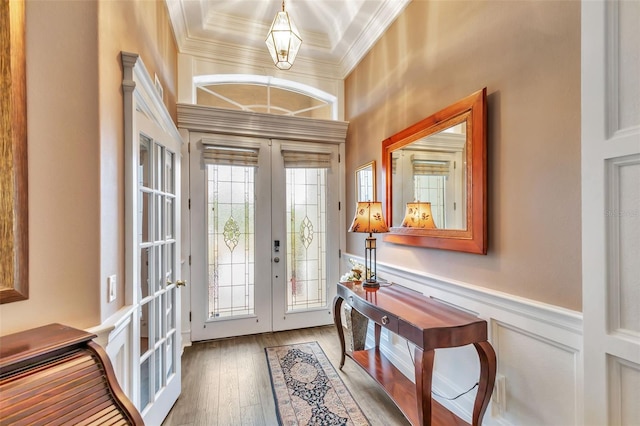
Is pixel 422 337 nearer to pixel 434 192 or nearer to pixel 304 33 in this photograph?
pixel 434 192

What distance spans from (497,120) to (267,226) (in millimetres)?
2610

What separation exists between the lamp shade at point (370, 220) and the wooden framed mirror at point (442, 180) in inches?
10.8

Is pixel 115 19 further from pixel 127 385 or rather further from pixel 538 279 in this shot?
pixel 538 279

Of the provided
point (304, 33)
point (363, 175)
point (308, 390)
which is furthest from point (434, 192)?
point (304, 33)

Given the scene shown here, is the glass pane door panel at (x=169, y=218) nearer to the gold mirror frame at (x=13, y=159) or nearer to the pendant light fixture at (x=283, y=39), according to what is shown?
the gold mirror frame at (x=13, y=159)

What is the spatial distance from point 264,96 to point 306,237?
6.24 ft

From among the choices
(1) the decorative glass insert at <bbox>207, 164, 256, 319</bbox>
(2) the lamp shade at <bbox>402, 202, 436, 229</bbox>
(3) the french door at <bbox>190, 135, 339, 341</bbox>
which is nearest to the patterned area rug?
(3) the french door at <bbox>190, 135, 339, 341</bbox>

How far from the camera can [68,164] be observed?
1199mm

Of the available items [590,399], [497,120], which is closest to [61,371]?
[590,399]

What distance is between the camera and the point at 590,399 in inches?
46.3

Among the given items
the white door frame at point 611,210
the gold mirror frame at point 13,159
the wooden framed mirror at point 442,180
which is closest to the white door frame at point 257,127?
the wooden framed mirror at point 442,180

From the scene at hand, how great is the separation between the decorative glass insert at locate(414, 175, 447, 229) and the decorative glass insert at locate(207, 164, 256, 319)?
6.67ft

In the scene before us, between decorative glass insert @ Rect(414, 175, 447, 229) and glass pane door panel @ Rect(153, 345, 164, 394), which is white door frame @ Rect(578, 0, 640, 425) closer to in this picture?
decorative glass insert @ Rect(414, 175, 447, 229)

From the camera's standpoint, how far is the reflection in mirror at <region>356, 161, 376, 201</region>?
3055 mm
